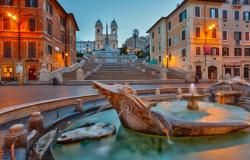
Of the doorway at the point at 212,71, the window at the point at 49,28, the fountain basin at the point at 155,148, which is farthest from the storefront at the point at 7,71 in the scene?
the doorway at the point at 212,71

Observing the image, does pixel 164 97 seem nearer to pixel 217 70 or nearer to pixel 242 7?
pixel 217 70

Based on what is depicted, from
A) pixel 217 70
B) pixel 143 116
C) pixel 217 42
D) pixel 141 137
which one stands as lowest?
pixel 141 137

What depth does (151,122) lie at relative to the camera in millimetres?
6156

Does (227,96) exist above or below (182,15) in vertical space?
below

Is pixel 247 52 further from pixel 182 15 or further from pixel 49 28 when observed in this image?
pixel 49 28

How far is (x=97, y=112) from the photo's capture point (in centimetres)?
966

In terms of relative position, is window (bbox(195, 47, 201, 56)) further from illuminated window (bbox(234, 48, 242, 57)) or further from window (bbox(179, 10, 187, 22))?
illuminated window (bbox(234, 48, 242, 57))

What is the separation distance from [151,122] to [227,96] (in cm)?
883

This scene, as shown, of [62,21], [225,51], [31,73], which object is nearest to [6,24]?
[31,73]

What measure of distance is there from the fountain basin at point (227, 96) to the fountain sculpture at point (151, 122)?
20.9ft

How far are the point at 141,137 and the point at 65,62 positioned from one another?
41.6m

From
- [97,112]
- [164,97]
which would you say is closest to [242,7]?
[164,97]

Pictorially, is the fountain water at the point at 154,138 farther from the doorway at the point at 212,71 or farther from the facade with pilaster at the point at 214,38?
the doorway at the point at 212,71

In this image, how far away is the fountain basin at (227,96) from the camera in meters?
12.7
